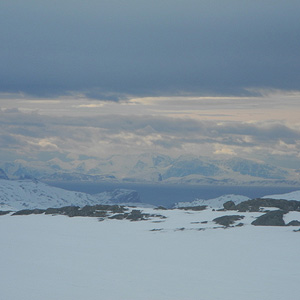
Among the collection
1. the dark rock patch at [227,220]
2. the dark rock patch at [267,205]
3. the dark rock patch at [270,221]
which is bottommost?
the dark rock patch at [267,205]

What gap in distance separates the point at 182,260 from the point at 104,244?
23.4ft

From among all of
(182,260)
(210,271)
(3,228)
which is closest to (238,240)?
(182,260)

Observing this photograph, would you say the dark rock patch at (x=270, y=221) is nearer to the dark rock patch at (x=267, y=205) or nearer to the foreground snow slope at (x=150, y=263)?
the foreground snow slope at (x=150, y=263)

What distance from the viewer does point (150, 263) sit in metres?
23.0

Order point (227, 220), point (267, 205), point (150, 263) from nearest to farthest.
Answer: point (150, 263), point (227, 220), point (267, 205)

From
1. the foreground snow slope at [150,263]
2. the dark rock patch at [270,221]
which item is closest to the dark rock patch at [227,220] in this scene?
the foreground snow slope at [150,263]

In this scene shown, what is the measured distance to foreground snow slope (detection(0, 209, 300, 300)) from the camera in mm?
17562

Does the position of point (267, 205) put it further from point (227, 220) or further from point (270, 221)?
point (270, 221)

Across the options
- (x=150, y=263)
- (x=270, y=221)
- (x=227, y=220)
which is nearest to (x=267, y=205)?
(x=227, y=220)

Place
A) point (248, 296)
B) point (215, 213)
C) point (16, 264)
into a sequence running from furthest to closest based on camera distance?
point (215, 213) → point (16, 264) → point (248, 296)

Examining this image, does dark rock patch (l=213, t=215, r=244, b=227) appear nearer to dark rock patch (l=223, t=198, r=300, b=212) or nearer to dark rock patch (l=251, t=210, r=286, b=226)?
dark rock patch (l=251, t=210, r=286, b=226)

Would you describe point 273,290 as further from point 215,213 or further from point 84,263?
point 215,213

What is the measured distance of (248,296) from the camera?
16797mm

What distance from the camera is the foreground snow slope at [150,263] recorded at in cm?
1756
